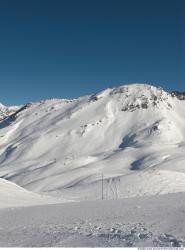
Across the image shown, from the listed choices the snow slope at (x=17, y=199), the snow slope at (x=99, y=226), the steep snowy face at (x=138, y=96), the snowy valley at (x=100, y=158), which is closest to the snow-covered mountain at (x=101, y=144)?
the steep snowy face at (x=138, y=96)

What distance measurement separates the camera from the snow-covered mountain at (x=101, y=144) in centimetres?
7138

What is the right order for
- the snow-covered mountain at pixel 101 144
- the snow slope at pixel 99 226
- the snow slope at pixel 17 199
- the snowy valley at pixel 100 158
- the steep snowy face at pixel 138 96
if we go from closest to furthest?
the snow slope at pixel 99 226
the snowy valley at pixel 100 158
the snow slope at pixel 17 199
the snow-covered mountain at pixel 101 144
the steep snowy face at pixel 138 96

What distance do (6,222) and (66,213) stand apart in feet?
9.55

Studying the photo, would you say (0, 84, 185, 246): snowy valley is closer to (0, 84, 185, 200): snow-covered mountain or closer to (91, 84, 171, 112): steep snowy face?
(0, 84, 185, 200): snow-covered mountain

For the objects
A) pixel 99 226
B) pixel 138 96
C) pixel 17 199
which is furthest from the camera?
pixel 138 96

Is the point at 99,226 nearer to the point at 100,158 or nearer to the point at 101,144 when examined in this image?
the point at 100,158

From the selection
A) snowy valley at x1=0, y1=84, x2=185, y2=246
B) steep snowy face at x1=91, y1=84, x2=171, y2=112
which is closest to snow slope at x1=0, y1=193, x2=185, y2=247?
snowy valley at x1=0, y1=84, x2=185, y2=246

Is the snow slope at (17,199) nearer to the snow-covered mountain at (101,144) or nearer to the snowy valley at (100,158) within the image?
the snowy valley at (100,158)

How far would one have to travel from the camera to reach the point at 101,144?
132500mm

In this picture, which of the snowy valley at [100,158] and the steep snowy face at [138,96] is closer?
the snowy valley at [100,158]

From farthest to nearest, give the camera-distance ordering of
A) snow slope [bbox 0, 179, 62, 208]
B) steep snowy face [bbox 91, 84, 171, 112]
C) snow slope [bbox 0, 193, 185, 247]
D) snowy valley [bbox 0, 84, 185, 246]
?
steep snowy face [bbox 91, 84, 171, 112]
snow slope [bbox 0, 179, 62, 208]
snowy valley [bbox 0, 84, 185, 246]
snow slope [bbox 0, 193, 185, 247]

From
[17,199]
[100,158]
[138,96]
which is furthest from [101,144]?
[17,199]

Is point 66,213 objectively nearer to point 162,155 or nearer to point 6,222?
point 6,222

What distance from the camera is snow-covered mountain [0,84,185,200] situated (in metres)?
71.4
